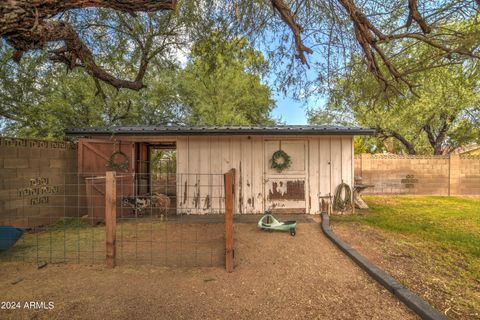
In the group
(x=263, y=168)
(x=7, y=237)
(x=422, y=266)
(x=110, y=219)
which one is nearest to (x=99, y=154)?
(x=7, y=237)

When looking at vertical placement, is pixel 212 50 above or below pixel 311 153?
above

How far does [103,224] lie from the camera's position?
20.0 feet

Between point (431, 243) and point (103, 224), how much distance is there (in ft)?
21.9

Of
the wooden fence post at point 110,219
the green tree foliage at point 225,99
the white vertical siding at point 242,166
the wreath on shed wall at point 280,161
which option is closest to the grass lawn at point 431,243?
the white vertical siding at point 242,166

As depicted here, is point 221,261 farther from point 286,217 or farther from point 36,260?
point 286,217

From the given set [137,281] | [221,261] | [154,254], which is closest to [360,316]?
[221,261]

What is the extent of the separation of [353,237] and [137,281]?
3764 millimetres

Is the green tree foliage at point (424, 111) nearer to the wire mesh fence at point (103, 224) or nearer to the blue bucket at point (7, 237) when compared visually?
the wire mesh fence at point (103, 224)

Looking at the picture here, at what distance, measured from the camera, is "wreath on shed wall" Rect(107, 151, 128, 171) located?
6758 mm

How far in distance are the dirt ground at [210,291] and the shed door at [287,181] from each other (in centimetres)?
302

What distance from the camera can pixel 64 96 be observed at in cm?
949

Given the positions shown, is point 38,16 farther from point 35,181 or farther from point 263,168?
point 263,168

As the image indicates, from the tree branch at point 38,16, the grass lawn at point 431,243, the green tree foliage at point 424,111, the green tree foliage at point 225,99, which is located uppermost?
the green tree foliage at point 225,99

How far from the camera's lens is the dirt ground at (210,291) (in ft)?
8.02
